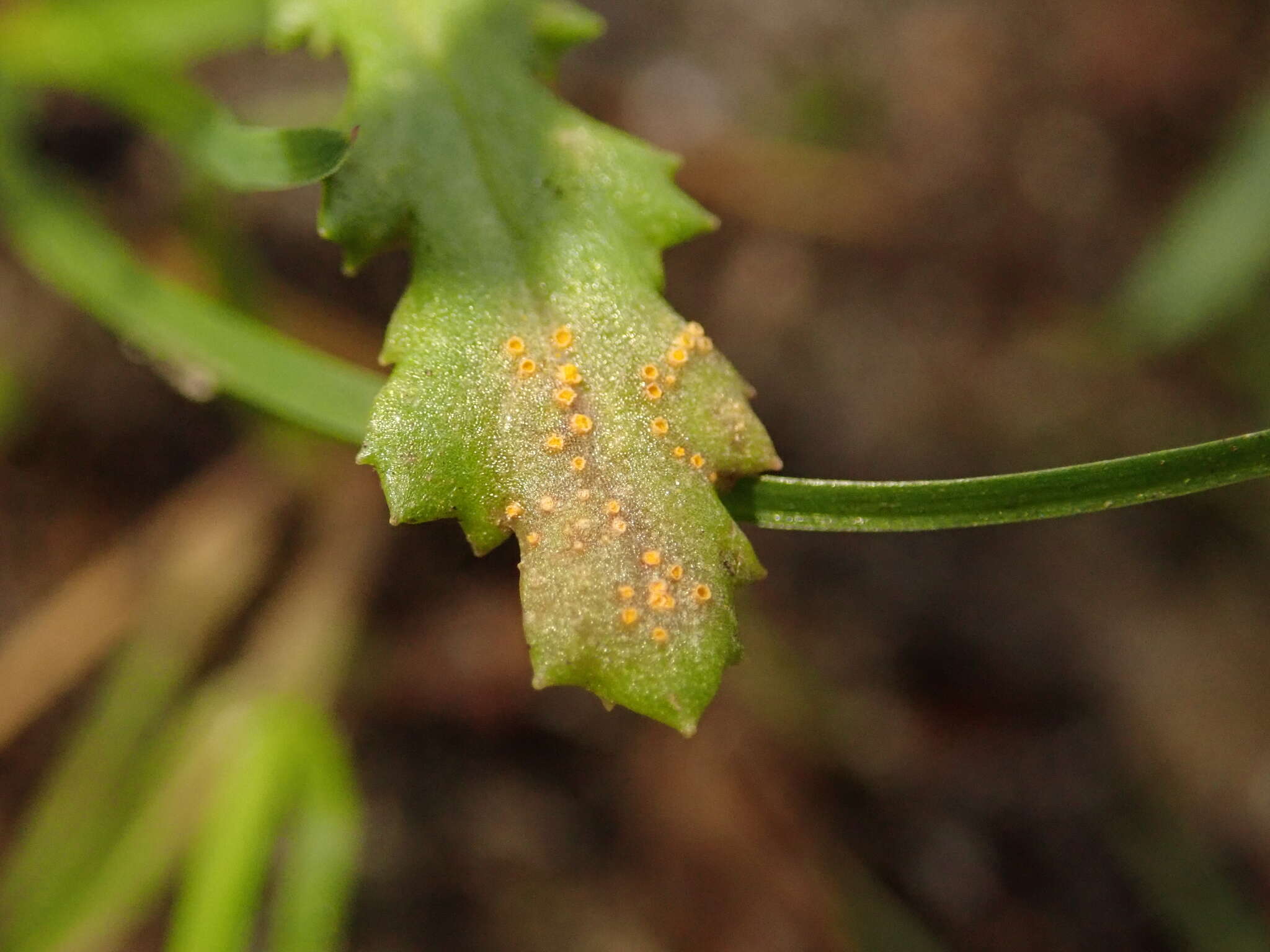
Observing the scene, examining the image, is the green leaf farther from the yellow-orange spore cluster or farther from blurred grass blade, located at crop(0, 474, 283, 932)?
blurred grass blade, located at crop(0, 474, 283, 932)

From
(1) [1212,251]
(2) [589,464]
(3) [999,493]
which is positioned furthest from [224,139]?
Result: (1) [1212,251]

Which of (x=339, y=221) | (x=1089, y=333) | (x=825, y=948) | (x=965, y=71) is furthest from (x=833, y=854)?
(x=965, y=71)

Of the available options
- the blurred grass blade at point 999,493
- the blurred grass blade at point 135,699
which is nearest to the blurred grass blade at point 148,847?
the blurred grass blade at point 135,699

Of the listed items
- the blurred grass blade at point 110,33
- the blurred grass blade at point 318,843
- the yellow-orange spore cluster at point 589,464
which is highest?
the yellow-orange spore cluster at point 589,464

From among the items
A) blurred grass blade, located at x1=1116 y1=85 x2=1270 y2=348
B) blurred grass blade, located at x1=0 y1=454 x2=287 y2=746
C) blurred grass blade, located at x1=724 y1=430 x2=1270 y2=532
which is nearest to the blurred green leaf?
blurred grass blade, located at x1=0 y1=454 x2=287 y2=746

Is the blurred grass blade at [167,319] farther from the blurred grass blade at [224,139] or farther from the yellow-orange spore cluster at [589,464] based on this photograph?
the yellow-orange spore cluster at [589,464]

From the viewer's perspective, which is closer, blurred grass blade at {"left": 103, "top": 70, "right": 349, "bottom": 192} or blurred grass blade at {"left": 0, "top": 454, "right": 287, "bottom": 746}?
blurred grass blade at {"left": 103, "top": 70, "right": 349, "bottom": 192}
